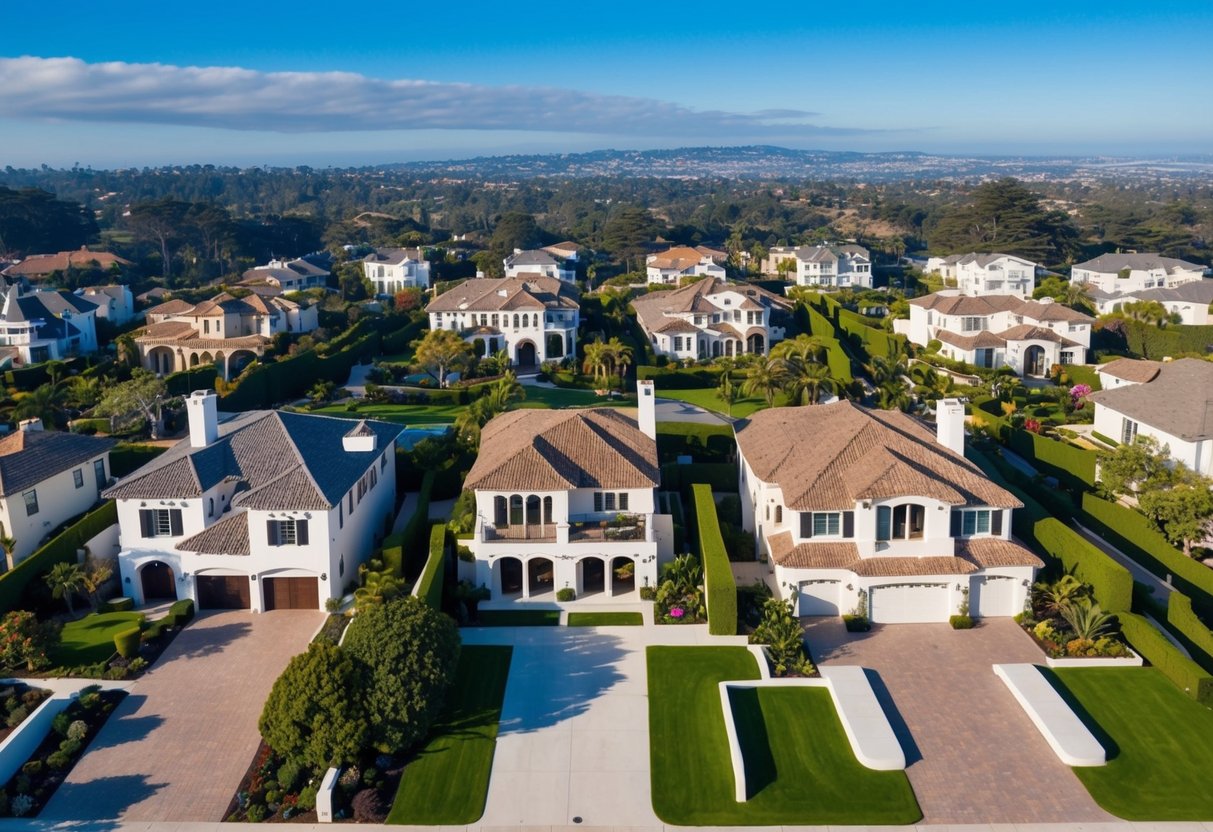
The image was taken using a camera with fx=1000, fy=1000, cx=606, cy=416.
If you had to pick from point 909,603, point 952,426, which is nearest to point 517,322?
point 952,426

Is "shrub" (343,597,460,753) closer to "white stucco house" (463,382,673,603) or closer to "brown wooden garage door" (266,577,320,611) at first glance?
"brown wooden garage door" (266,577,320,611)

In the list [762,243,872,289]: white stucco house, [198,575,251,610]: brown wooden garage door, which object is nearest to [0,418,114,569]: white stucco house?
[198,575,251,610]: brown wooden garage door

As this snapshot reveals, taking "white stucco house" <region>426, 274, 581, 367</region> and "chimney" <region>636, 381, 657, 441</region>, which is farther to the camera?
"white stucco house" <region>426, 274, 581, 367</region>

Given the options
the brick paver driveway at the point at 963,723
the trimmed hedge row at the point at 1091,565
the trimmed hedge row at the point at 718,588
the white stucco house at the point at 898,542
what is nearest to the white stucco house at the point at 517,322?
the trimmed hedge row at the point at 718,588

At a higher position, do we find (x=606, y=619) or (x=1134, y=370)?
(x=1134, y=370)

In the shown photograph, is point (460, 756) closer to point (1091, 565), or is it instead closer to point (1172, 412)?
point (1091, 565)

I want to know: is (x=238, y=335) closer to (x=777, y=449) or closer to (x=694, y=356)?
(x=694, y=356)
